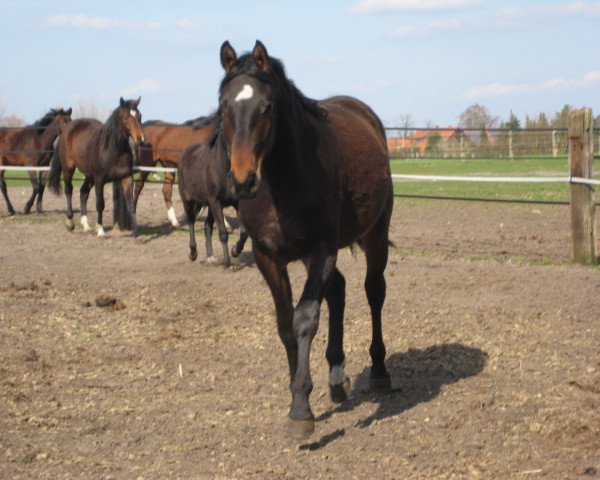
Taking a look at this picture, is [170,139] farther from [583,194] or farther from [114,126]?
[583,194]

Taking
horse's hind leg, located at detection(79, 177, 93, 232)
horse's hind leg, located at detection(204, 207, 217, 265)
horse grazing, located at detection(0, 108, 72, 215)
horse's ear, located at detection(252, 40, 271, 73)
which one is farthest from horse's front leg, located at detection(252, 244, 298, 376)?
horse grazing, located at detection(0, 108, 72, 215)

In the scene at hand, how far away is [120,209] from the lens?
56.1ft

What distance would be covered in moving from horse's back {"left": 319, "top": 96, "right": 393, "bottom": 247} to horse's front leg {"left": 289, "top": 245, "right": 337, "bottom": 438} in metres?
0.48

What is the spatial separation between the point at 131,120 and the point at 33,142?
5.83 meters

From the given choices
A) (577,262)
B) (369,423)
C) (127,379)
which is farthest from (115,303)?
(577,262)

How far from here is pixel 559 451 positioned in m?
4.96

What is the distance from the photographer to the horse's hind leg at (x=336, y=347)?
20.4 feet

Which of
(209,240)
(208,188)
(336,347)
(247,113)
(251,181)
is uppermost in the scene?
(247,113)

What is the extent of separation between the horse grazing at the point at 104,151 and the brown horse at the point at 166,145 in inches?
43.4

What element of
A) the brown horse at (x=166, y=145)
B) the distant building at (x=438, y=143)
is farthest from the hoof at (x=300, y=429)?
the distant building at (x=438, y=143)

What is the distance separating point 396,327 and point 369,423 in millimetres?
→ 2481

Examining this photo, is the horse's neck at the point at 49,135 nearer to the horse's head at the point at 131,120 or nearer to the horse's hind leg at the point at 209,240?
the horse's head at the point at 131,120

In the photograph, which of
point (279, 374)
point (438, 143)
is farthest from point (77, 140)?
point (438, 143)

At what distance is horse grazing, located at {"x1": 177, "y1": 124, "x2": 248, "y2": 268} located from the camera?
12273mm
